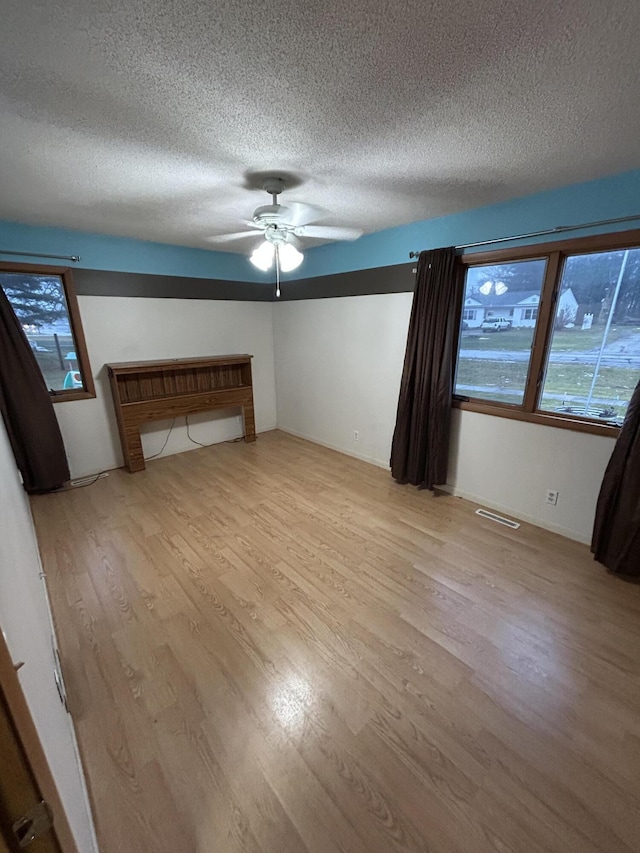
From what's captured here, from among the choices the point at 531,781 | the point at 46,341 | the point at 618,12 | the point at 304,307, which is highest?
the point at 618,12

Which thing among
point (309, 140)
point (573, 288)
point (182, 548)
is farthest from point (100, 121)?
point (573, 288)

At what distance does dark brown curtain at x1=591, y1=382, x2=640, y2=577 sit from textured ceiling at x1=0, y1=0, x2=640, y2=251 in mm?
1508

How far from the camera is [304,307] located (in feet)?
14.1

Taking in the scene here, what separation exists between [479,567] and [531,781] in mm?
1154

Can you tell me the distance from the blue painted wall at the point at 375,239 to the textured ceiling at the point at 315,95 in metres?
0.15

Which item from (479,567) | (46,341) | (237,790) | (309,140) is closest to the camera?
(237,790)

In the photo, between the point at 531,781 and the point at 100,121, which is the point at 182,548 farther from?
the point at 100,121

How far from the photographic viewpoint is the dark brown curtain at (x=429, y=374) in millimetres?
2814

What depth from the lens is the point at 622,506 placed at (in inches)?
82.6

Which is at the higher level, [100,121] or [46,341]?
[100,121]

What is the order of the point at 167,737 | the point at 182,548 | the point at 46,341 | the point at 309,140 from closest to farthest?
the point at 167,737
the point at 309,140
the point at 182,548
the point at 46,341

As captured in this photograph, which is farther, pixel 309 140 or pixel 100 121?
pixel 309 140

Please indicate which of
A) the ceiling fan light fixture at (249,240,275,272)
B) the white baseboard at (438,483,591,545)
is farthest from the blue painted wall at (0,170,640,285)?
the white baseboard at (438,483,591,545)

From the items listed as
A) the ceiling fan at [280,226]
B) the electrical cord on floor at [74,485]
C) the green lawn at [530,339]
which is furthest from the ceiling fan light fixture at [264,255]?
the electrical cord on floor at [74,485]
